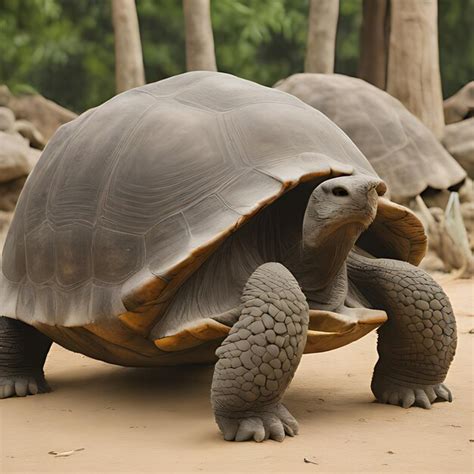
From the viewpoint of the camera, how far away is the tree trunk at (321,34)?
1322cm

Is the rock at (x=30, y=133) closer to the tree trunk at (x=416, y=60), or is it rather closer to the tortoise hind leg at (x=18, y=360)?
the tree trunk at (x=416, y=60)

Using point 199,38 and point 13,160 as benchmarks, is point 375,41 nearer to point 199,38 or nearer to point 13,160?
point 199,38

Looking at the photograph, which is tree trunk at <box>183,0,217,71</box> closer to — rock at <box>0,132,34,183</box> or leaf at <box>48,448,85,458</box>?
rock at <box>0,132,34,183</box>

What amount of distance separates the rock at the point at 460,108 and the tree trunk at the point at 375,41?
1460 millimetres

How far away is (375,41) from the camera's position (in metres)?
14.5

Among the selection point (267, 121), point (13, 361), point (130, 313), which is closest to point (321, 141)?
point (267, 121)

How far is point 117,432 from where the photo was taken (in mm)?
3480

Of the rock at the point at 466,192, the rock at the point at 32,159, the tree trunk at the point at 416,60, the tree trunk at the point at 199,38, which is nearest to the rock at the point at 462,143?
the tree trunk at the point at 416,60

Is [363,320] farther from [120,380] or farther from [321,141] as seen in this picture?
[120,380]

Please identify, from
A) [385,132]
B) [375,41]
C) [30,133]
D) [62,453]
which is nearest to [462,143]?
[385,132]

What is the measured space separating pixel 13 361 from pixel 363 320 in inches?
66.2

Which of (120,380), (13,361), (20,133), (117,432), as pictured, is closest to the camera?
(117,432)

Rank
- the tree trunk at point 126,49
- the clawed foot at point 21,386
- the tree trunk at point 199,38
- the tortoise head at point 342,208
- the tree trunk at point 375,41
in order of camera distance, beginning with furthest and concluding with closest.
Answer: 1. the tree trunk at point 375,41
2. the tree trunk at point 126,49
3. the tree trunk at point 199,38
4. the clawed foot at point 21,386
5. the tortoise head at point 342,208

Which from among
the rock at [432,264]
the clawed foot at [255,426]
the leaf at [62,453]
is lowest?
the rock at [432,264]
